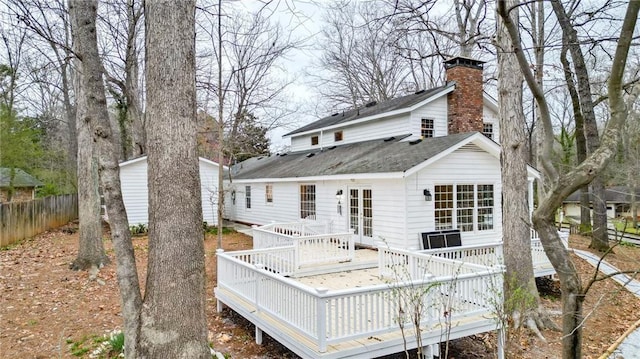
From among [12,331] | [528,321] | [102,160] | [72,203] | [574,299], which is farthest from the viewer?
[72,203]

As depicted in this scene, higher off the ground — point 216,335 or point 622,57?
point 622,57

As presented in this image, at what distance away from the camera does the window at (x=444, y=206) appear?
1138 centimetres

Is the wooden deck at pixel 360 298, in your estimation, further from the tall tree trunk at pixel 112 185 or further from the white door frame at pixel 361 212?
the white door frame at pixel 361 212

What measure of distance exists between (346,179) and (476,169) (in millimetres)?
4024

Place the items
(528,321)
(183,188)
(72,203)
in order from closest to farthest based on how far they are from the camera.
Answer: (183,188), (528,321), (72,203)

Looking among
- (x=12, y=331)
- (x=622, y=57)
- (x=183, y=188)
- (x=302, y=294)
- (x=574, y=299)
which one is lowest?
(x=12, y=331)

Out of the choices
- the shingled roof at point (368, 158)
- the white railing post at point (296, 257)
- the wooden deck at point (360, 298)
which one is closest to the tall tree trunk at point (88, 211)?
the wooden deck at point (360, 298)

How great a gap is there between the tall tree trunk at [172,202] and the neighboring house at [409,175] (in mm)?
5638

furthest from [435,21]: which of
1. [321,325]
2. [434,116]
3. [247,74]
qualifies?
[321,325]

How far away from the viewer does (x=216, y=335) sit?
627 cm

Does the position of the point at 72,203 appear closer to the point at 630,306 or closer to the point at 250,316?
the point at 250,316

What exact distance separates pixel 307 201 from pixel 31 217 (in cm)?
990

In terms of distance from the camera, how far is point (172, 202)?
10.6 ft

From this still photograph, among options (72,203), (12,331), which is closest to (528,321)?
(12,331)
